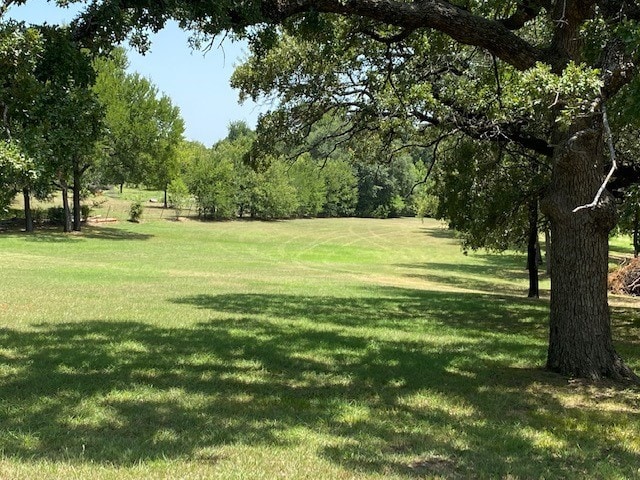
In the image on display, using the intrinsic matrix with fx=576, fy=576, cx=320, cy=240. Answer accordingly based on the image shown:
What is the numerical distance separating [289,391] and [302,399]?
0.37m

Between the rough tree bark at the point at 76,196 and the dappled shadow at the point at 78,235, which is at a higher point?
the rough tree bark at the point at 76,196

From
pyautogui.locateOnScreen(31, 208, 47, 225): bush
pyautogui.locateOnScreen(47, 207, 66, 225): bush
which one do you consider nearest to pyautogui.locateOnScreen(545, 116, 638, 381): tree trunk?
pyautogui.locateOnScreen(47, 207, 66, 225): bush

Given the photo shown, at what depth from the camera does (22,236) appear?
34.1 meters

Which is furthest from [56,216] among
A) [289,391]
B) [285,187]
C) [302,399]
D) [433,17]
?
[302,399]

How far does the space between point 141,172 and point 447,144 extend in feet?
86.3

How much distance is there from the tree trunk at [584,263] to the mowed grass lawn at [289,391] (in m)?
0.45

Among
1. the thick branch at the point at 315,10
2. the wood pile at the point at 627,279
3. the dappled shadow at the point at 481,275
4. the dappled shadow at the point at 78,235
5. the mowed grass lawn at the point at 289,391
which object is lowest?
the dappled shadow at the point at 481,275

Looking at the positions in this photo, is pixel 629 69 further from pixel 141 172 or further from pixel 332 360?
pixel 141 172

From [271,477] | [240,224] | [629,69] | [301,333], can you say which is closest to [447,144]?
[301,333]

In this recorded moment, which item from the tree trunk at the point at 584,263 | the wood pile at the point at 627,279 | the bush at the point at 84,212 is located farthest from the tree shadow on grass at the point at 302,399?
the bush at the point at 84,212

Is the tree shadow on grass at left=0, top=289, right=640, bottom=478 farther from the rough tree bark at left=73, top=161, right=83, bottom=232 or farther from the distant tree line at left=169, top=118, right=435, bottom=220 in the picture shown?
the distant tree line at left=169, top=118, right=435, bottom=220

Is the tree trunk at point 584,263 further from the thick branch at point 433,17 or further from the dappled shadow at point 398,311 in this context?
the dappled shadow at point 398,311

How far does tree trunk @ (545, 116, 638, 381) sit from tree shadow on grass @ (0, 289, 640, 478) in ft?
1.84

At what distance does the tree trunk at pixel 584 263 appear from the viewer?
7.26 metres
